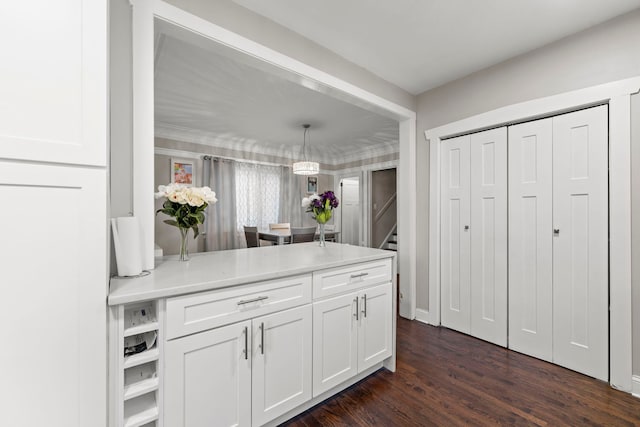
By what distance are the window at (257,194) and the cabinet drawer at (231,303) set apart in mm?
4201

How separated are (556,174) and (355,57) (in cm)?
192

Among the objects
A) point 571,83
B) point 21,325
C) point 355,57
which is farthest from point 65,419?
point 571,83

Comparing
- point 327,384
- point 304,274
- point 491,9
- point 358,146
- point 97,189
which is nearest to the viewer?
point 97,189

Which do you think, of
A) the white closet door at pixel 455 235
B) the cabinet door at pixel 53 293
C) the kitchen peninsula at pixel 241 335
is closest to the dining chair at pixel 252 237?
the kitchen peninsula at pixel 241 335

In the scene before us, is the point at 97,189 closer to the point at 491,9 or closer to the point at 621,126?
the point at 491,9

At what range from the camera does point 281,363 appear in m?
1.43

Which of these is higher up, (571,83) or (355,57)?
(355,57)

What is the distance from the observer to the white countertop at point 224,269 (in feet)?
3.53

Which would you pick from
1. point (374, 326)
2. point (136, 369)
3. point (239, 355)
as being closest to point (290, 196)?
point (374, 326)

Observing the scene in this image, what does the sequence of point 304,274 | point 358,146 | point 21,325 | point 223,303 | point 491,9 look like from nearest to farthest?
1. point 21,325
2. point 223,303
3. point 304,274
4. point 491,9
5. point 358,146

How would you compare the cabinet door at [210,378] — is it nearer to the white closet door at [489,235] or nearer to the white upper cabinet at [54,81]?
the white upper cabinet at [54,81]

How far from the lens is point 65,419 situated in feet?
3.00

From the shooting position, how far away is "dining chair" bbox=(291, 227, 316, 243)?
14.5 feet

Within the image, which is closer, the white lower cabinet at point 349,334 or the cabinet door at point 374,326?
the white lower cabinet at point 349,334
